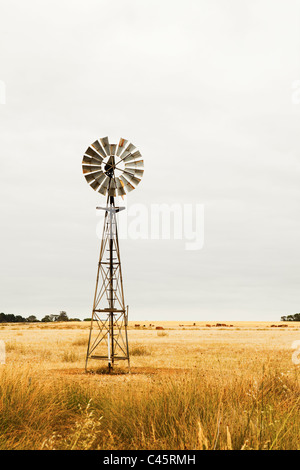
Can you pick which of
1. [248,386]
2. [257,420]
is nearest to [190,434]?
[257,420]

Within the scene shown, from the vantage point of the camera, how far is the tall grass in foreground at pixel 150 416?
6.11 meters

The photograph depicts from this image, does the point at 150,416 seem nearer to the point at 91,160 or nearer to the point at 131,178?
the point at 131,178

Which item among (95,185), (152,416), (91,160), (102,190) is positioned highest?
(91,160)

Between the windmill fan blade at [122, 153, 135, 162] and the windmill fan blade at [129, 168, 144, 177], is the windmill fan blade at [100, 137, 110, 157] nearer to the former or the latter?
the windmill fan blade at [122, 153, 135, 162]

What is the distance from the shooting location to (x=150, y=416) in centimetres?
715

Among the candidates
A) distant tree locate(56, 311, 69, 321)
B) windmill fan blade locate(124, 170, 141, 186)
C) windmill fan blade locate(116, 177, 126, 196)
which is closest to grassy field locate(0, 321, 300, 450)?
windmill fan blade locate(116, 177, 126, 196)

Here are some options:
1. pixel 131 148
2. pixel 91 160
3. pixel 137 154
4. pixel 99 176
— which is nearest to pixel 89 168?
pixel 91 160

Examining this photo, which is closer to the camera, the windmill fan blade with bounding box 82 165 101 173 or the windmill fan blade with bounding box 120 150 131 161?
the windmill fan blade with bounding box 82 165 101 173

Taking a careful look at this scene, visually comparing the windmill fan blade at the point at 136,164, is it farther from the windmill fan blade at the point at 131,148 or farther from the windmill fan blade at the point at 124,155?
the windmill fan blade at the point at 131,148

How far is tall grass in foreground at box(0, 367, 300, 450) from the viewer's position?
20.0ft
